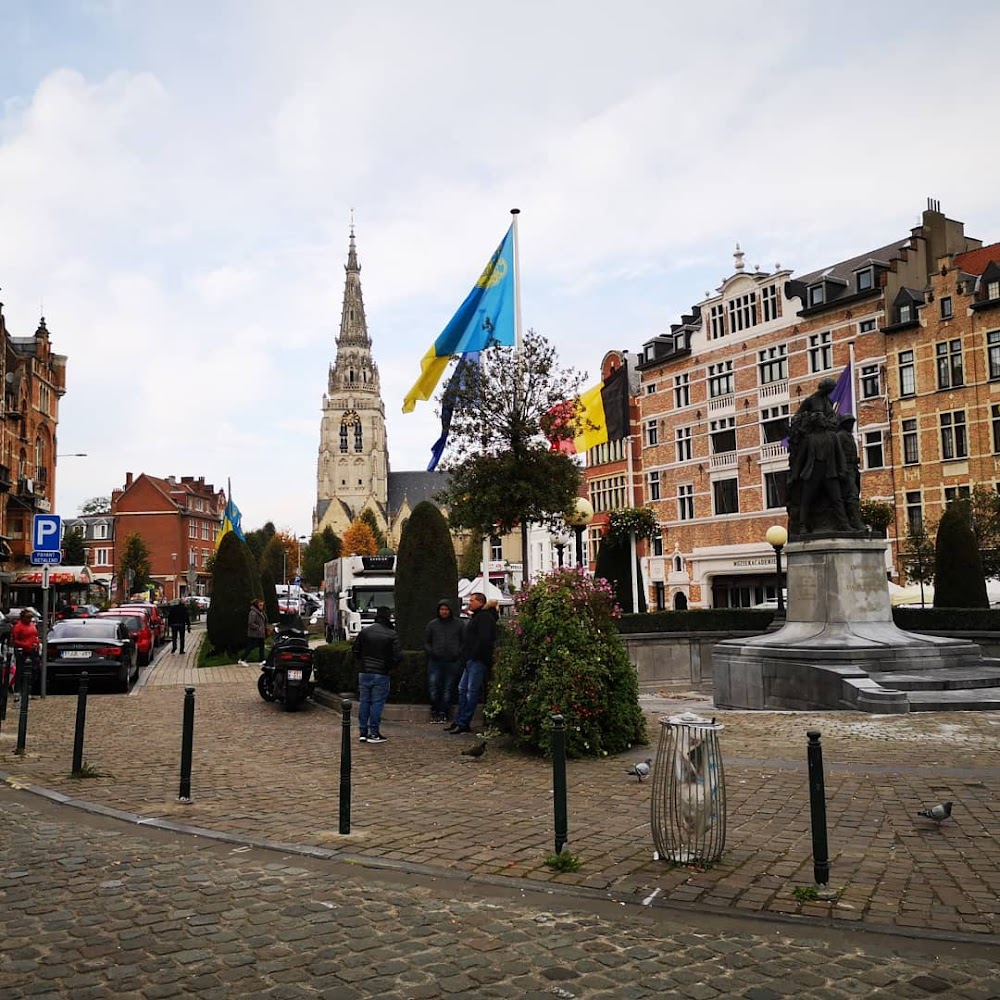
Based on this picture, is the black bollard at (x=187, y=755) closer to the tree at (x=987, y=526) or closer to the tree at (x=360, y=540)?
the tree at (x=987, y=526)

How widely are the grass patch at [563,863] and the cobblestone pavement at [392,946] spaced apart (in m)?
0.44

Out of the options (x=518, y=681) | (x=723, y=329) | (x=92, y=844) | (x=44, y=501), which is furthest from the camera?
(x=44, y=501)

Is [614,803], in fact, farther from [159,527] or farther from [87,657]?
[159,527]

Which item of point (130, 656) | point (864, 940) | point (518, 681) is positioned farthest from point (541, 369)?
point (864, 940)

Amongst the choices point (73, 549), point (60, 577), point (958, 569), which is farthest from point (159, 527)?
point (958, 569)

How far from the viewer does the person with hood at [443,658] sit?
530 inches

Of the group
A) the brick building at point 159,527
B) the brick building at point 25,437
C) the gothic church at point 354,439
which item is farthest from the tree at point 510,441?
the gothic church at point 354,439

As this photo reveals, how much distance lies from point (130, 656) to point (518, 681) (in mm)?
13538

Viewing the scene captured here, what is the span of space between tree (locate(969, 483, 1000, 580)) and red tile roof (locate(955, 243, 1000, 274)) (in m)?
12.3

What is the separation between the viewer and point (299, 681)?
1596 cm

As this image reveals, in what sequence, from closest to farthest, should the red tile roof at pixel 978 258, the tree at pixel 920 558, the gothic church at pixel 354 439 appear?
1. the tree at pixel 920 558
2. the red tile roof at pixel 978 258
3. the gothic church at pixel 354 439

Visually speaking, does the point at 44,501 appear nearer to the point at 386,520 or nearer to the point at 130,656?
the point at 130,656

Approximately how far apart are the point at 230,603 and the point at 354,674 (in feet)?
44.5

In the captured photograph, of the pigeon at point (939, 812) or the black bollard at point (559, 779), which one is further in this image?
the pigeon at point (939, 812)
